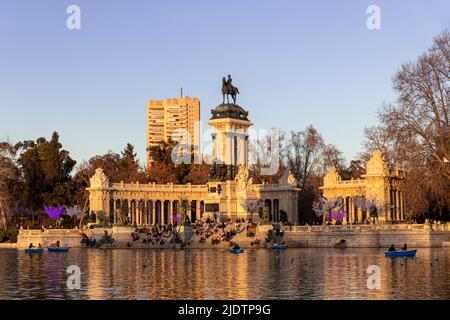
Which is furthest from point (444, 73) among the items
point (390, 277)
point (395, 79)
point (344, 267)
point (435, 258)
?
point (390, 277)

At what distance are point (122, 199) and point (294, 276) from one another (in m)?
68.3

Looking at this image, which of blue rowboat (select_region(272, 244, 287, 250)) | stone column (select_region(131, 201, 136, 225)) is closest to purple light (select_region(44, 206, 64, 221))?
stone column (select_region(131, 201, 136, 225))

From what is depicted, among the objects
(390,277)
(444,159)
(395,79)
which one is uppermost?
(395,79)

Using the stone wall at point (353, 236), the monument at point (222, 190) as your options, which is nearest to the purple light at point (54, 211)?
the monument at point (222, 190)

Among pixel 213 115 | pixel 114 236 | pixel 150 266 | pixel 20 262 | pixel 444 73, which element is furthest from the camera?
pixel 213 115

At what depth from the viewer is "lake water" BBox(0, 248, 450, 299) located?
38.9 m

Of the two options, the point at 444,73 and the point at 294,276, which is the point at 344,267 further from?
the point at 444,73

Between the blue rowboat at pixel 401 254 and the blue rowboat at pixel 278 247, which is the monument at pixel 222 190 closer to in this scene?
the blue rowboat at pixel 278 247

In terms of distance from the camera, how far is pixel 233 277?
155ft

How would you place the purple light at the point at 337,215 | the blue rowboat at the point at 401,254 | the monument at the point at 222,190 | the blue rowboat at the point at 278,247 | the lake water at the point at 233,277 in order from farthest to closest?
the monument at the point at 222,190 → the purple light at the point at 337,215 → the blue rowboat at the point at 278,247 → the blue rowboat at the point at 401,254 → the lake water at the point at 233,277

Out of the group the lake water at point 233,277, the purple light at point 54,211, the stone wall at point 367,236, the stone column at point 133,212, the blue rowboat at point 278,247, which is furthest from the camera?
the stone column at point 133,212

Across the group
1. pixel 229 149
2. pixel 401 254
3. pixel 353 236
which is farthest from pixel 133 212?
pixel 401 254

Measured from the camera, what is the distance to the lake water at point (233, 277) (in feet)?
128

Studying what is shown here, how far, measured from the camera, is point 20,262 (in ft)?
214
